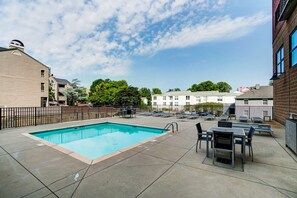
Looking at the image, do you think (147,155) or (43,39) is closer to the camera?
(147,155)

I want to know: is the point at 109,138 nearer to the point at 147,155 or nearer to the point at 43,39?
the point at 147,155

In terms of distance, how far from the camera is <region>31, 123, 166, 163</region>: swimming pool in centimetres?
612

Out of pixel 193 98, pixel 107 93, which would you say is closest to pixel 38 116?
pixel 107 93

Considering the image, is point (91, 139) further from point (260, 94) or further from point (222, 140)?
point (260, 94)

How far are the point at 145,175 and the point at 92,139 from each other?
567 centimetres

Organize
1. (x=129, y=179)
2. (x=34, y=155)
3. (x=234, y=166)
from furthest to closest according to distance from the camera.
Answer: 1. (x=34, y=155)
2. (x=234, y=166)
3. (x=129, y=179)

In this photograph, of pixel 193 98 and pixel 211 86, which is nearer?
pixel 193 98

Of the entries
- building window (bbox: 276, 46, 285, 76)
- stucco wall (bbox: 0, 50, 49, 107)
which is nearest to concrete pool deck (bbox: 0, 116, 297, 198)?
building window (bbox: 276, 46, 285, 76)

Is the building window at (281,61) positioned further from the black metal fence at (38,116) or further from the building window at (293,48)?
the black metal fence at (38,116)

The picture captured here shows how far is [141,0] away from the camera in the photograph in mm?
9367

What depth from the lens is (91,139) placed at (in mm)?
7812

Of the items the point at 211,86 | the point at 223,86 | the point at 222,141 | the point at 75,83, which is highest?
the point at 223,86

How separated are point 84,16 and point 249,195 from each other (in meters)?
11.7

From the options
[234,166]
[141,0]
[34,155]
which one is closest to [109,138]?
[34,155]
